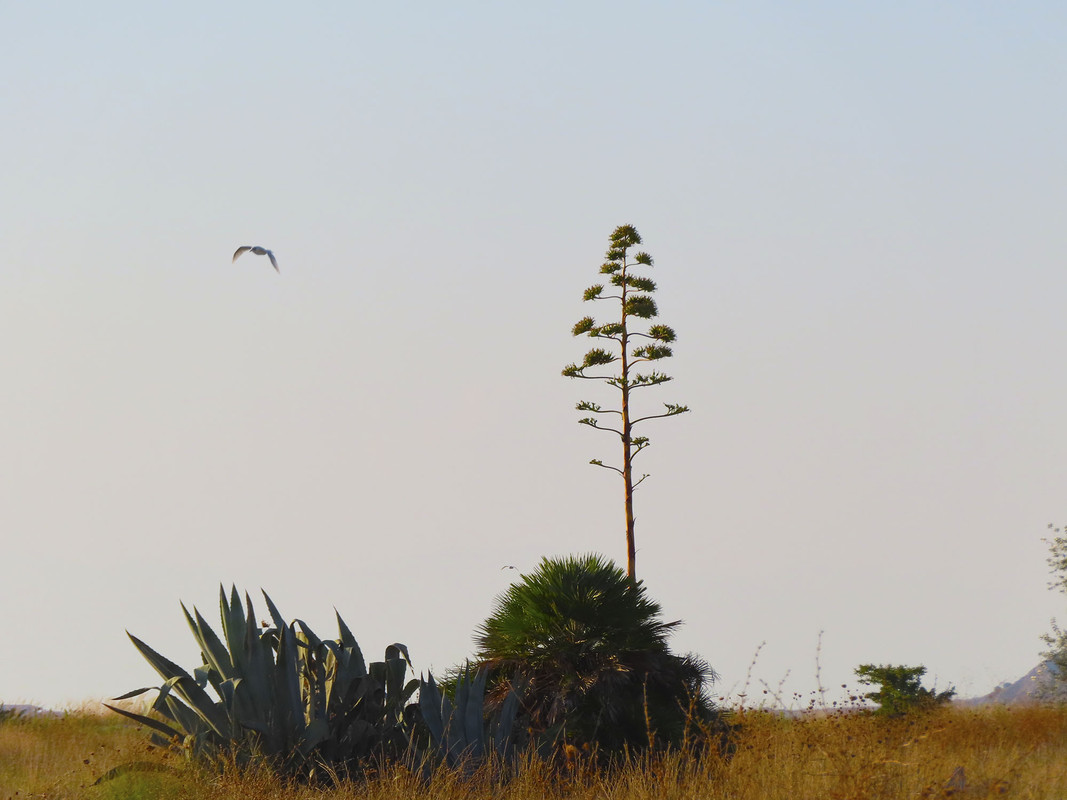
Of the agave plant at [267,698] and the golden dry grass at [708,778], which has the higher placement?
the agave plant at [267,698]

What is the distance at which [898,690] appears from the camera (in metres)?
21.0

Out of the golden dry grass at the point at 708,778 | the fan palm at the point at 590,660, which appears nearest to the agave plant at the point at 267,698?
the golden dry grass at the point at 708,778

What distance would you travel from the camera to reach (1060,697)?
25891 mm

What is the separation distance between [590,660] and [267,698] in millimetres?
3442

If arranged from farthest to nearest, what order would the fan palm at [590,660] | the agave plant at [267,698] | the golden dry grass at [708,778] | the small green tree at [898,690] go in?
the small green tree at [898,690]
the fan palm at [590,660]
the agave plant at [267,698]
the golden dry grass at [708,778]

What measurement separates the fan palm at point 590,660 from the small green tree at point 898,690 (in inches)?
408

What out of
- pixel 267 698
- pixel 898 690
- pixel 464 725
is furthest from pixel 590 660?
pixel 898 690

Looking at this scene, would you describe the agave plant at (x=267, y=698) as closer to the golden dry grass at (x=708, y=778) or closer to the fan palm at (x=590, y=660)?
the golden dry grass at (x=708, y=778)

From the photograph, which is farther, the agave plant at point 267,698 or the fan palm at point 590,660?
the fan palm at point 590,660

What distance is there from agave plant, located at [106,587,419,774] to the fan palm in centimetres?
180

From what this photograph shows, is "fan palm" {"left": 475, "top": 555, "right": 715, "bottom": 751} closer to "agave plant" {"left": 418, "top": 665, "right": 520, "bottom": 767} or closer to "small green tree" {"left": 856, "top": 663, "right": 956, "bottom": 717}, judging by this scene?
"agave plant" {"left": 418, "top": 665, "right": 520, "bottom": 767}

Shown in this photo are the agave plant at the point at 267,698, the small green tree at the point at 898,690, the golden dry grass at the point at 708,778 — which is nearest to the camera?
the golden dry grass at the point at 708,778

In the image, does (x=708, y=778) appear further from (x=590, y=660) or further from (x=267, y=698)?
(x=267, y=698)

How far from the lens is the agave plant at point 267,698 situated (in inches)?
371
